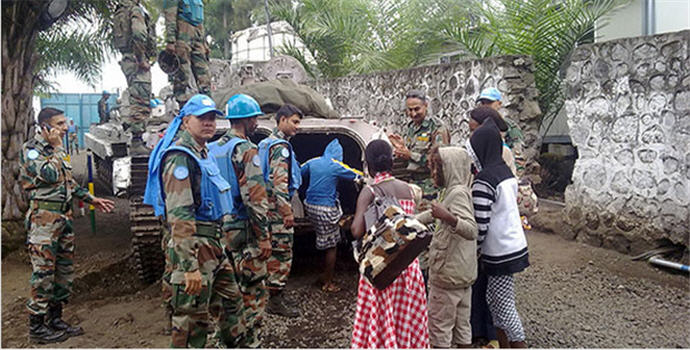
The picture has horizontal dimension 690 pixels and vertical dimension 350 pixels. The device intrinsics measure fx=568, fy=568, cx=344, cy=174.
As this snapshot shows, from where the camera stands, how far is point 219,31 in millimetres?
31750

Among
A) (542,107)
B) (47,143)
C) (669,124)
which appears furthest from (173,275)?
(542,107)

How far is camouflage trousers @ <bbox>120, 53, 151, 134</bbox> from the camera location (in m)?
6.11

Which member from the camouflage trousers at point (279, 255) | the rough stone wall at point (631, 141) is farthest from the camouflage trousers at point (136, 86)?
the rough stone wall at point (631, 141)

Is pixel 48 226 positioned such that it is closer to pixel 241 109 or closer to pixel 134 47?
pixel 241 109

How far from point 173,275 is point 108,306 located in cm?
252

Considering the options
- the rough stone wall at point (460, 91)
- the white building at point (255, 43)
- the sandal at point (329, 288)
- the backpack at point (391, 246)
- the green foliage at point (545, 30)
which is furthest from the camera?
the white building at point (255, 43)

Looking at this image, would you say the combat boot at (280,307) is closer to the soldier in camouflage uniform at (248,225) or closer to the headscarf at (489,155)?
the soldier in camouflage uniform at (248,225)

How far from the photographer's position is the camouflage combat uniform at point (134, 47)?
620cm

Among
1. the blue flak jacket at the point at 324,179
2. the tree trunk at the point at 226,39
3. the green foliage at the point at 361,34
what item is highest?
the tree trunk at the point at 226,39

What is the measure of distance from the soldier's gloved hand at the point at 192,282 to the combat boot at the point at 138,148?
9.36ft

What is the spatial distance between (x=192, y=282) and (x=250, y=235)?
898mm

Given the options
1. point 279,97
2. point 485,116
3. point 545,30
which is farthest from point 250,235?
point 545,30

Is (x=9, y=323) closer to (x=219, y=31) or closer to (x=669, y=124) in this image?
(x=669, y=124)

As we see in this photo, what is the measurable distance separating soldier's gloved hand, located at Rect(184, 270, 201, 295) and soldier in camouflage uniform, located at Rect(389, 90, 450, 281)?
2183 millimetres
